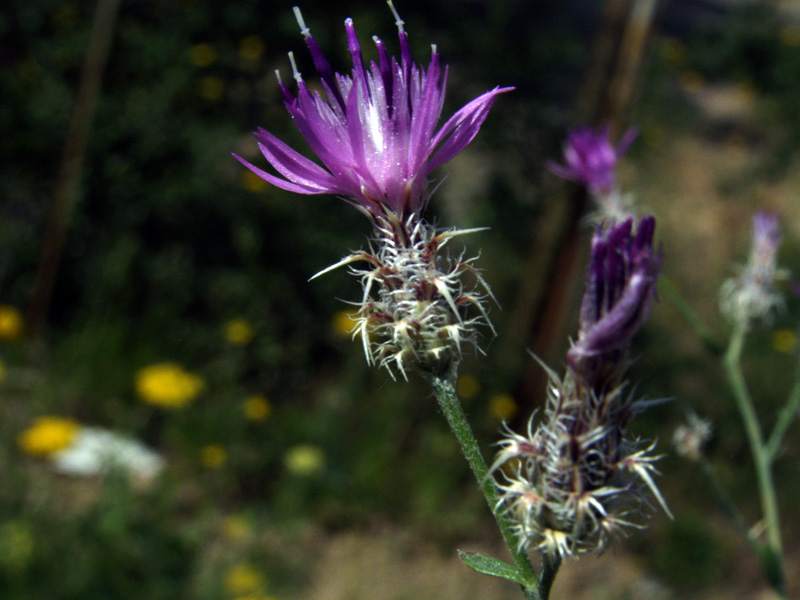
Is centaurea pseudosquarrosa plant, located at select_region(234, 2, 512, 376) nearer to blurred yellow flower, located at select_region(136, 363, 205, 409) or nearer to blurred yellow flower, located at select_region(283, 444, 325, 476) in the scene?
blurred yellow flower, located at select_region(283, 444, 325, 476)

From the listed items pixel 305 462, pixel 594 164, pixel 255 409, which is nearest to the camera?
pixel 594 164

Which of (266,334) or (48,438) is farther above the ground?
(48,438)

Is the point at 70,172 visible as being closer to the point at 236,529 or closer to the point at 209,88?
the point at 209,88

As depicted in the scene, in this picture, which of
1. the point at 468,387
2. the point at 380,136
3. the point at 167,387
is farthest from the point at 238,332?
the point at 380,136

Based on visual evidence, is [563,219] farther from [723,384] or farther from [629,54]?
[723,384]

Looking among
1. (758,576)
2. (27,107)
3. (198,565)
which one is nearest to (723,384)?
(758,576)

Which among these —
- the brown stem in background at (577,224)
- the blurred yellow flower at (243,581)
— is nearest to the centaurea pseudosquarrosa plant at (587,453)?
the blurred yellow flower at (243,581)
